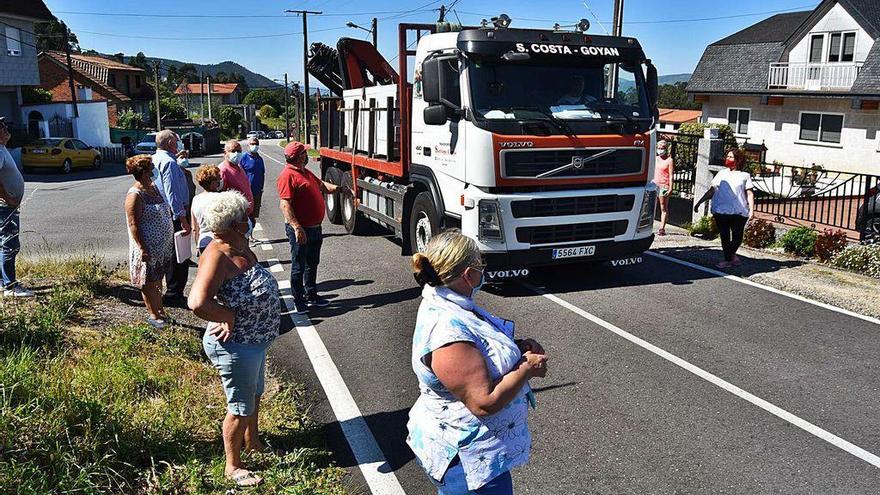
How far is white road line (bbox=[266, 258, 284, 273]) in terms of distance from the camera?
9.99 m

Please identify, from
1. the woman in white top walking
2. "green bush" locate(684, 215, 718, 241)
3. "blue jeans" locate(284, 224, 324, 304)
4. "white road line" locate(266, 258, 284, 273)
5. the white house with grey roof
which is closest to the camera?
"blue jeans" locate(284, 224, 324, 304)

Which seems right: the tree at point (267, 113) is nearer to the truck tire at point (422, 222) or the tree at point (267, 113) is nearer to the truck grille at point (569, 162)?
the truck tire at point (422, 222)

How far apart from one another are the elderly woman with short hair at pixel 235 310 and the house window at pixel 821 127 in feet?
96.6

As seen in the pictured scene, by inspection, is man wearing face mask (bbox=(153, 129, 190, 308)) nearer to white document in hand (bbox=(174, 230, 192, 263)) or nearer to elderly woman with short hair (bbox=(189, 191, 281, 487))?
white document in hand (bbox=(174, 230, 192, 263))

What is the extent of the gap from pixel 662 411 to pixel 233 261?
3.35 metres

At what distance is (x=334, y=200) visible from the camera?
14148 mm

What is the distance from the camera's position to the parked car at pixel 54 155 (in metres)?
28.9

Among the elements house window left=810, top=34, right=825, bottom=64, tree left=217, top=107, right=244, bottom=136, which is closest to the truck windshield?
house window left=810, top=34, right=825, bottom=64

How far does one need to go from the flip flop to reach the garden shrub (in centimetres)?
931

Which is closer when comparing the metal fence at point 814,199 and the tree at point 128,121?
the metal fence at point 814,199

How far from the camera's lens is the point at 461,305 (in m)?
2.96

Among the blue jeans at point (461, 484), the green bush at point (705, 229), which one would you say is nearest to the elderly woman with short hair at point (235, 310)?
the blue jeans at point (461, 484)

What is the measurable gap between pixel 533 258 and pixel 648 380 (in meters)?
2.76

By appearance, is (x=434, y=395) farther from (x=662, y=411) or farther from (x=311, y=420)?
(x=662, y=411)
